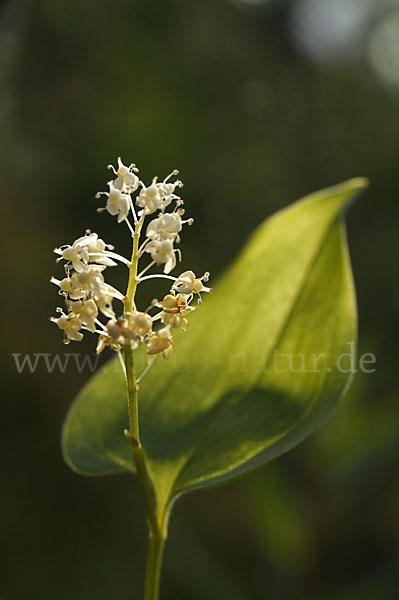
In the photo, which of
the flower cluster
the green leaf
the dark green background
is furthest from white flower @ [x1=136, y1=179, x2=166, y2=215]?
the dark green background

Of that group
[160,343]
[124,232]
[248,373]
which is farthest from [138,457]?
[124,232]

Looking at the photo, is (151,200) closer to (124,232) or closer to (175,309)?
(175,309)

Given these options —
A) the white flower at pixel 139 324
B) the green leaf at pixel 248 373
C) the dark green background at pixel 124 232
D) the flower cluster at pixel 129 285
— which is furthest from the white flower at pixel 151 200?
the dark green background at pixel 124 232

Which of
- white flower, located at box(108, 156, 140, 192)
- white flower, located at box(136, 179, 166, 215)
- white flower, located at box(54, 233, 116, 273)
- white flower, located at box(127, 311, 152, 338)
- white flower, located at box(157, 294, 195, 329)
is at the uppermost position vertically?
white flower, located at box(108, 156, 140, 192)

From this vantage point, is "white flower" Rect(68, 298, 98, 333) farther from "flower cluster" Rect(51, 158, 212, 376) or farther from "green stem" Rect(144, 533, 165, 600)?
"green stem" Rect(144, 533, 165, 600)

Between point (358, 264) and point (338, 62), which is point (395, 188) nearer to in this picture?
point (358, 264)

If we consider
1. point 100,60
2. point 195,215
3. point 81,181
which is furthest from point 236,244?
point 100,60
